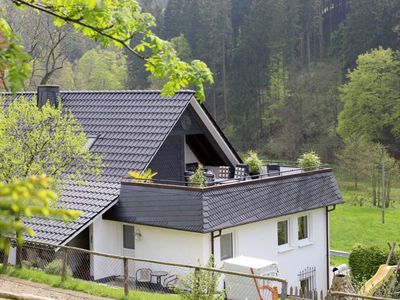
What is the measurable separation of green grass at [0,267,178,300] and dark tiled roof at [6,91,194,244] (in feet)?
7.71

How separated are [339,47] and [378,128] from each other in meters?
14.5

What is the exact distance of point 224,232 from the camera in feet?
55.7

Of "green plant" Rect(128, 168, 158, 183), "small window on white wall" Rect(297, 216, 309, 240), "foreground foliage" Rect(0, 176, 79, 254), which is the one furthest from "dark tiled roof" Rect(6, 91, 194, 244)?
"foreground foliage" Rect(0, 176, 79, 254)

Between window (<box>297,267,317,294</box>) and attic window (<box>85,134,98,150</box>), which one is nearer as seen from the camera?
window (<box>297,267,317,294</box>)

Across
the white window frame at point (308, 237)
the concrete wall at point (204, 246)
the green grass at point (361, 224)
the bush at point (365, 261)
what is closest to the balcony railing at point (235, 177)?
the concrete wall at point (204, 246)

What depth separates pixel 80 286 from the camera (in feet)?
43.2

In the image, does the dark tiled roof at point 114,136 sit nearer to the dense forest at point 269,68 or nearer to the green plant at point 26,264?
the green plant at point 26,264

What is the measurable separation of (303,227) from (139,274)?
5434 millimetres

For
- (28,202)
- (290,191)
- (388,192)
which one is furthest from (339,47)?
(28,202)

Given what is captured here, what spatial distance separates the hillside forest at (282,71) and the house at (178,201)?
3469 centimetres

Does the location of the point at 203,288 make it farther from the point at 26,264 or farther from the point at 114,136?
the point at 114,136

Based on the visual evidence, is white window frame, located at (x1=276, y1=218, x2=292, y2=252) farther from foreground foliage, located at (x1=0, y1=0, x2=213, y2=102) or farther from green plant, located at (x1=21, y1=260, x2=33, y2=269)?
foreground foliage, located at (x1=0, y1=0, x2=213, y2=102)

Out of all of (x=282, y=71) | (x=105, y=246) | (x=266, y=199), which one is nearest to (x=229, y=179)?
(x=266, y=199)

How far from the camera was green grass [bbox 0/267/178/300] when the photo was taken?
12625 millimetres
